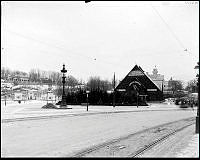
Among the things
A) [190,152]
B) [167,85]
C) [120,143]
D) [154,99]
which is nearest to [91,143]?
[120,143]

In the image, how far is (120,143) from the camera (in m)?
14.2

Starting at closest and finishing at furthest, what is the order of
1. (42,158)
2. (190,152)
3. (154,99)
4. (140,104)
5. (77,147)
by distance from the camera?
(42,158), (190,152), (77,147), (140,104), (154,99)

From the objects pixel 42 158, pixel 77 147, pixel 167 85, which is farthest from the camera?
pixel 167 85

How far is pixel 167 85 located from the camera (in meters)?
191

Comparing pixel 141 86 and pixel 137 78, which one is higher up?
pixel 137 78

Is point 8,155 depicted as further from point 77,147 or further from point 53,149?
point 77,147

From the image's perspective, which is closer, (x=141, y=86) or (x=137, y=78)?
(x=141, y=86)

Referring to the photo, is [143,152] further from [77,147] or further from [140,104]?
[140,104]

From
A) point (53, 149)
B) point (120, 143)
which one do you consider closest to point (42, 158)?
point (53, 149)

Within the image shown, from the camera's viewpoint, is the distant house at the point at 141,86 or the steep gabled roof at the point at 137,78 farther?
the steep gabled roof at the point at 137,78

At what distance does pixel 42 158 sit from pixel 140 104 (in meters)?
64.3

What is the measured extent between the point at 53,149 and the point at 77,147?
105 centimetres

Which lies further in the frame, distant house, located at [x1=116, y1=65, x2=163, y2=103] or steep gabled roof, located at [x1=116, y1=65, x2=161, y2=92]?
steep gabled roof, located at [x1=116, y1=65, x2=161, y2=92]

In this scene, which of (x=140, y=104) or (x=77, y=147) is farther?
(x=140, y=104)
